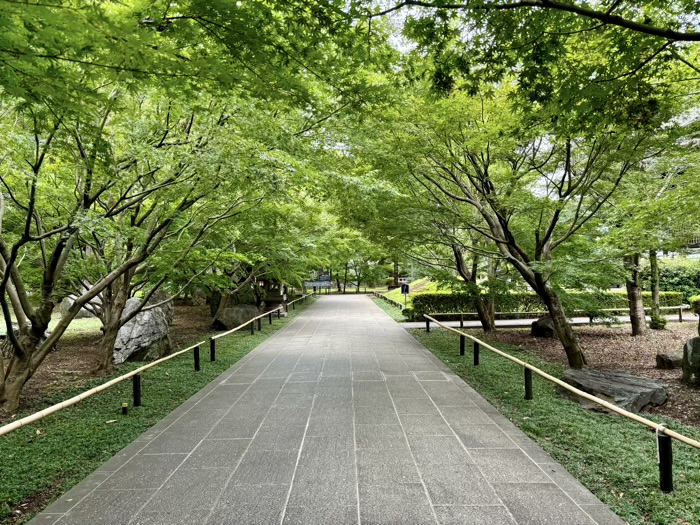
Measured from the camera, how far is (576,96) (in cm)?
447

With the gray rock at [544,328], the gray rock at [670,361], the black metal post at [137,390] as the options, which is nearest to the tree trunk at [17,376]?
the black metal post at [137,390]

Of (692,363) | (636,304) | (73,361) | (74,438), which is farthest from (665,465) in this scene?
(73,361)

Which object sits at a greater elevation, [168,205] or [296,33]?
[296,33]

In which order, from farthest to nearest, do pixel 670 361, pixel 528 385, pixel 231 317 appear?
pixel 231 317 → pixel 670 361 → pixel 528 385

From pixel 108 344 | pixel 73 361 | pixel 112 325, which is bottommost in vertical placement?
pixel 73 361

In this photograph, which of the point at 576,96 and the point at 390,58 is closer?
the point at 576,96

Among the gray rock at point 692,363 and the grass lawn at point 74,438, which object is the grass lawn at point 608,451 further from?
the grass lawn at point 74,438

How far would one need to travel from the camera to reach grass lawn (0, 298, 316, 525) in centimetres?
363

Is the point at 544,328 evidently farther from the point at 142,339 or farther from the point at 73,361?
the point at 73,361

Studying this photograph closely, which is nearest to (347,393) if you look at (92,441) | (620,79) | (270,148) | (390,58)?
(92,441)

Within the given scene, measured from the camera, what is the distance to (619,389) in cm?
578

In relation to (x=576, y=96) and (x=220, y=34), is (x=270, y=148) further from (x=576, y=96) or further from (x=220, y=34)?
(x=576, y=96)

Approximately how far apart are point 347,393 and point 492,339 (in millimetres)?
7603

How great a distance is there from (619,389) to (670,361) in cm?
392
